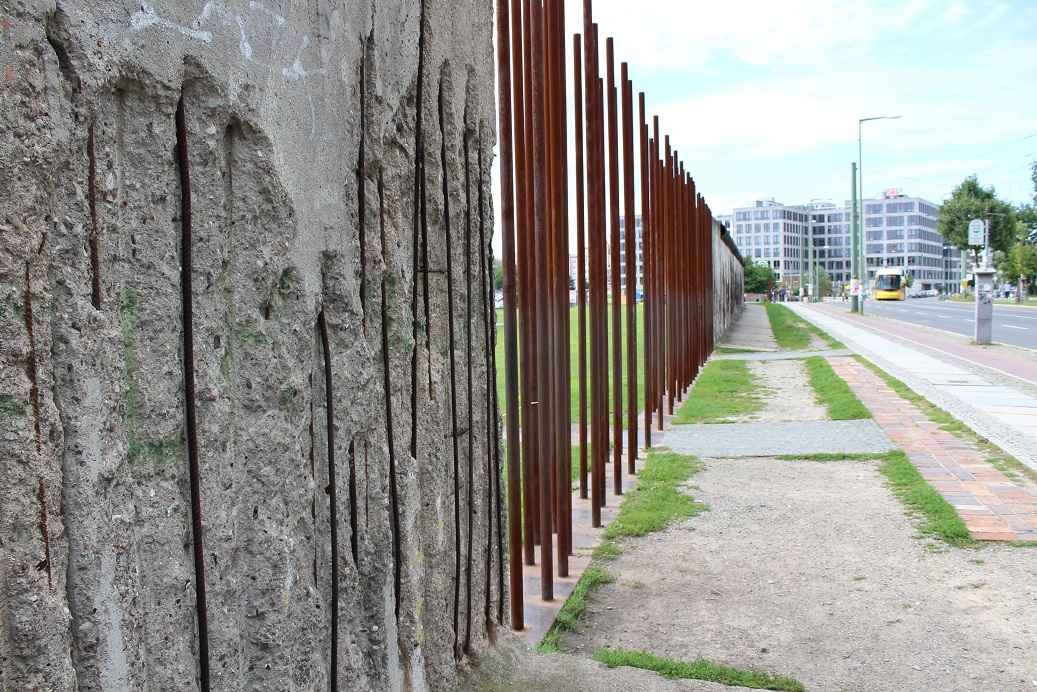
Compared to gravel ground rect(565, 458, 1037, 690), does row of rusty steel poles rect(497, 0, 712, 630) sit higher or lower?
higher

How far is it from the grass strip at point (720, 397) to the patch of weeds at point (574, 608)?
4588 mm

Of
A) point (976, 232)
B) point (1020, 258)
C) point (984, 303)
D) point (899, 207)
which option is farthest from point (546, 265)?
point (899, 207)

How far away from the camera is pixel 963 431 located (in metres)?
7.47

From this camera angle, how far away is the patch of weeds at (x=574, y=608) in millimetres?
3171

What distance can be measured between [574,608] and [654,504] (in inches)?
66.2

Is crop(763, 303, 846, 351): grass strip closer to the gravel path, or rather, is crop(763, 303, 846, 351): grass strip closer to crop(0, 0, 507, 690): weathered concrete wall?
the gravel path

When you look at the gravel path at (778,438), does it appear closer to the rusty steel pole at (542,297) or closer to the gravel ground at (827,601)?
the gravel ground at (827,601)

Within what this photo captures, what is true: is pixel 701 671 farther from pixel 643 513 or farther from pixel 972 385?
pixel 972 385

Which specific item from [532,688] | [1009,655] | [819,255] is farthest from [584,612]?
[819,255]

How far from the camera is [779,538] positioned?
4594 millimetres

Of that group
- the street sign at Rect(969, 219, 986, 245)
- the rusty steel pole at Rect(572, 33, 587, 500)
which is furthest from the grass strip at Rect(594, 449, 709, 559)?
the street sign at Rect(969, 219, 986, 245)

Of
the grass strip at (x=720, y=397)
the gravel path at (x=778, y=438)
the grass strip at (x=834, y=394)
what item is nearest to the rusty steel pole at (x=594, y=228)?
the gravel path at (x=778, y=438)

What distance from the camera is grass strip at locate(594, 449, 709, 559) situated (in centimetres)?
465

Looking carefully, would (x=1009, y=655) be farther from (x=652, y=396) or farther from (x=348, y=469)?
(x=652, y=396)
